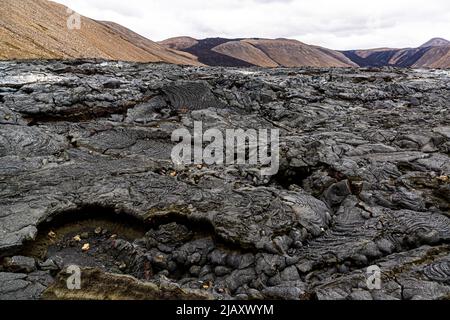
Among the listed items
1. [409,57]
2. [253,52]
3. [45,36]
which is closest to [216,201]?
[45,36]

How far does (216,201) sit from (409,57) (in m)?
181

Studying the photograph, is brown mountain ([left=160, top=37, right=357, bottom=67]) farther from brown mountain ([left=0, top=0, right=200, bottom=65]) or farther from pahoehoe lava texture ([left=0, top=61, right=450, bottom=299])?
pahoehoe lava texture ([left=0, top=61, right=450, bottom=299])

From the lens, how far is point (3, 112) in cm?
1303

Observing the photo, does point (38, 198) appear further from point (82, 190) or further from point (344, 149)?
point (344, 149)

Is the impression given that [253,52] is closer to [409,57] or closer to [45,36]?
[409,57]

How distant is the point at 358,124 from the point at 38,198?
10737 mm

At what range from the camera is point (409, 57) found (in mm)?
165625

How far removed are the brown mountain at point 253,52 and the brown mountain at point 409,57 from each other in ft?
91.3

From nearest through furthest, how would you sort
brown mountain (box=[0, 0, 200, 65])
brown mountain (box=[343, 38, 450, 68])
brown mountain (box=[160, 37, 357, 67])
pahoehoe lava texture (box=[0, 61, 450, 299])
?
pahoehoe lava texture (box=[0, 61, 450, 299]) → brown mountain (box=[0, 0, 200, 65]) → brown mountain (box=[160, 37, 357, 67]) → brown mountain (box=[343, 38, 450, 68])

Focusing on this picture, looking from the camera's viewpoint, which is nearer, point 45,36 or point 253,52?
point 45,36

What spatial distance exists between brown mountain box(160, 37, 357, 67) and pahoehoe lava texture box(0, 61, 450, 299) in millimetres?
97870

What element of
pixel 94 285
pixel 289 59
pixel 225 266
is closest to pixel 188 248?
pixel 225 266

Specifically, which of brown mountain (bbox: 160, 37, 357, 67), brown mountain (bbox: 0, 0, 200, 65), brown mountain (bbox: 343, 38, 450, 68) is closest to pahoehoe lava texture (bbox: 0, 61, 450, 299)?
brown mountain (bbox: 0, 0, 200, 65)

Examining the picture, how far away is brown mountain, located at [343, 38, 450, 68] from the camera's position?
140 metres
